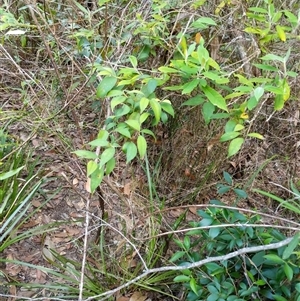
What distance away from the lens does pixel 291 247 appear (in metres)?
1.49

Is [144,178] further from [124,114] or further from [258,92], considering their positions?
[258,92]

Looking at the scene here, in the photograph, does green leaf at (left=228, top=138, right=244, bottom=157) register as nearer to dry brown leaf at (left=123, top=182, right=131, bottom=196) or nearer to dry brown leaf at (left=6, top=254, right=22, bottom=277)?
dry brown leaf at (left=123, top=182, right=131, bottom=196)

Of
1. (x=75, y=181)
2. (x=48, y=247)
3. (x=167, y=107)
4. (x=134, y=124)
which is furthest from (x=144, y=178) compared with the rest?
(x=134, y=124)

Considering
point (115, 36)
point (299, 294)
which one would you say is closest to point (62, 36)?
point (115, 36)

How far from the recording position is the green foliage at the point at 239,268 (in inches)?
63.2

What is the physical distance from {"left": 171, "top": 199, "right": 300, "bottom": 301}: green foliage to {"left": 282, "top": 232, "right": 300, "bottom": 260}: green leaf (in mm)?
21

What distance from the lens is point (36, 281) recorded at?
2.14 metres

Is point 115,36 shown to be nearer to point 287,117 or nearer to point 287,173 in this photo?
point 287,117

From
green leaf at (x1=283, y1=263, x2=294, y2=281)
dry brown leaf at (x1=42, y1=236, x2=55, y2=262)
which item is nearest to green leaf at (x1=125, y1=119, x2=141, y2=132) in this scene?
green leaf at (x1=283, y1=263, x2=294, y2=281)

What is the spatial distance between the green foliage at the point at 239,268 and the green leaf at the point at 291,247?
21 mm

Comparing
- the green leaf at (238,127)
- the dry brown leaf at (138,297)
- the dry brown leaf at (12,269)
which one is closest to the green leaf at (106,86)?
the green leaf at (238,127)

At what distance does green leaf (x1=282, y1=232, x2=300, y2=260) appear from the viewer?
1.47 meters

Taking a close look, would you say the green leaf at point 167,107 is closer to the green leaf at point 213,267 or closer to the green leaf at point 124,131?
the green leaf at point 124,131

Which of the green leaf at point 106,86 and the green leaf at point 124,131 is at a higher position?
the green leaf at point 106,86
